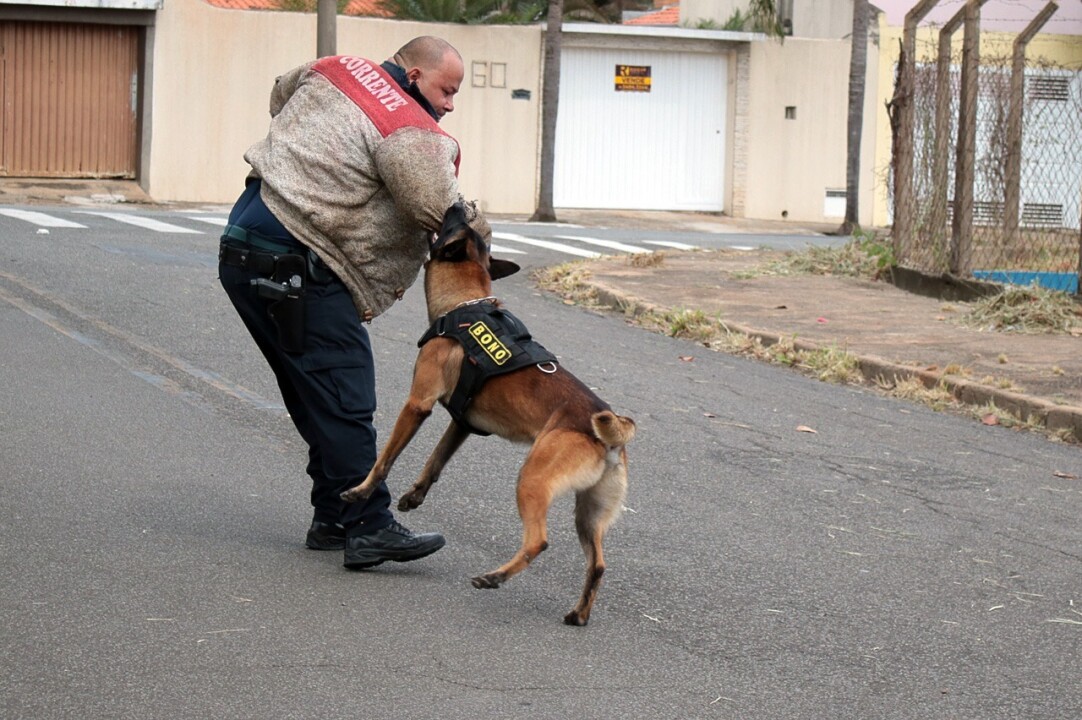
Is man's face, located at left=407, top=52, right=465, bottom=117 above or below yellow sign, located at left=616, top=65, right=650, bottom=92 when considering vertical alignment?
below

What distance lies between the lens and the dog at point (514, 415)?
4680 millimetres

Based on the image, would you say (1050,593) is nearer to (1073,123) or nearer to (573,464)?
(573,464)

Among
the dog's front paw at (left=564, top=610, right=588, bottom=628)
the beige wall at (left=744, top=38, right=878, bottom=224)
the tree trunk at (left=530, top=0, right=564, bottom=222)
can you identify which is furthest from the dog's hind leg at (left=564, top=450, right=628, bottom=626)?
the beige wall at (left=744, top=38, right=878, bottom=224)

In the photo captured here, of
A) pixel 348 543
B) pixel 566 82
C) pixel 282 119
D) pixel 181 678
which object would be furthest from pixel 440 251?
pixel 566 82

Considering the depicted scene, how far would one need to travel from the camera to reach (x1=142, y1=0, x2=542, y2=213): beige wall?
85.4 ft

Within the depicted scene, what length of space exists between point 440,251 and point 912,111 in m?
10.3

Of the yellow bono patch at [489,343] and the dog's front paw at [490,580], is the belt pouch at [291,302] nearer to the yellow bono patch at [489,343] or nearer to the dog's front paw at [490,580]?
the yellow bono patch at [489,343]

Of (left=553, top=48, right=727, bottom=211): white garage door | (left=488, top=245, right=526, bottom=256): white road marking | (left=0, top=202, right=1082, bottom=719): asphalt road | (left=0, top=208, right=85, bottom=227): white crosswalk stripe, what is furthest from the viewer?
(left=553, top=48, right=727, bottom=211): white garage door

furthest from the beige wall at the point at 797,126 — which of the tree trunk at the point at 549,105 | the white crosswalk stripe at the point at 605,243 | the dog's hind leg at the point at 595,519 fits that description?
the dog's hind leg at the point at 595,519

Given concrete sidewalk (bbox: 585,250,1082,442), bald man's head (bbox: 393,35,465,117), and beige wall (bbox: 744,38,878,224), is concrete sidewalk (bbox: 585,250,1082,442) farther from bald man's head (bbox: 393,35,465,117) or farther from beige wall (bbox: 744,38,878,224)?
beige wall (bbox: 744,38,878,224)

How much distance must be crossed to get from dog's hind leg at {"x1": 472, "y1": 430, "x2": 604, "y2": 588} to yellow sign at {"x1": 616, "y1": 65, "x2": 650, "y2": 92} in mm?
24957

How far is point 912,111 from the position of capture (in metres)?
14.3

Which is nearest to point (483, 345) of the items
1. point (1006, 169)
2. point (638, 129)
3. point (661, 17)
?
point (1006, 169)

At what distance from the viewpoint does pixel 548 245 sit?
18.6m
